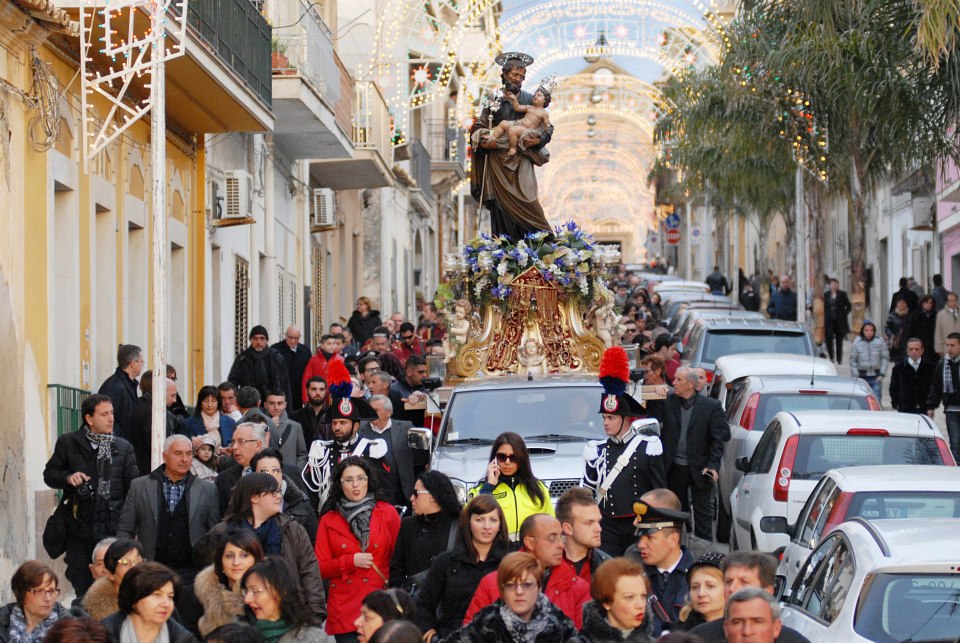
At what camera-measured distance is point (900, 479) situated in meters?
11.5

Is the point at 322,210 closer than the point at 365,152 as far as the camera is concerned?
No

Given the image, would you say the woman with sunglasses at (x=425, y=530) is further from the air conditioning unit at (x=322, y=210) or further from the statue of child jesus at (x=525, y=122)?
the air conditioning unit at (x=322, y=210)

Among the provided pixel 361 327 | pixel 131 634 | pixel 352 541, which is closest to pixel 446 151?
pixel 361 327

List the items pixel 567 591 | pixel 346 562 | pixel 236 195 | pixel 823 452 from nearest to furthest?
pixel 567 591 < pixel 346 562 < pixel 823 452 < pixel 236 195

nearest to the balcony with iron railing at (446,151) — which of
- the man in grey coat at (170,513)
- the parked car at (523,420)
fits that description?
the parked car at (523,420)

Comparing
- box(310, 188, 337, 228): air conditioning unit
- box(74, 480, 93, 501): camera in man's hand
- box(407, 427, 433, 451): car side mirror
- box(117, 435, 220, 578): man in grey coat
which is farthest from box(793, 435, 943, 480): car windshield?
box(310, 188, 337, 228): air conditioning unit

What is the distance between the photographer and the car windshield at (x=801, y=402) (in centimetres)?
1777

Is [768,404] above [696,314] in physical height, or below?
below

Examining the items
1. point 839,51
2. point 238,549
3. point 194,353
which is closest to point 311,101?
point 194,353

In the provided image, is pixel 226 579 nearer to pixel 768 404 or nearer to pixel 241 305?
pixel 768 404

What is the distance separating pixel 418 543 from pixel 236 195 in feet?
49.0

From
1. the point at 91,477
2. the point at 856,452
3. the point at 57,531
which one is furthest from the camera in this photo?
the point at 856,452

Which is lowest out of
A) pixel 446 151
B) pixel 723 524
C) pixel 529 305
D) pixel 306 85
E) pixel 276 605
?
pixel 723 524

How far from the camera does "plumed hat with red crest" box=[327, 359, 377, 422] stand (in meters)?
13.2
